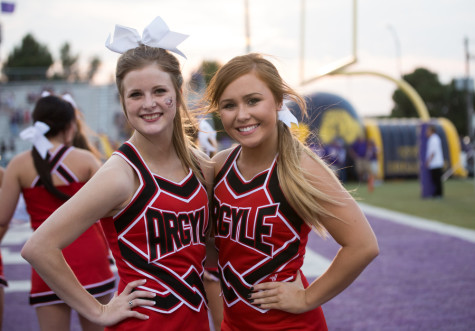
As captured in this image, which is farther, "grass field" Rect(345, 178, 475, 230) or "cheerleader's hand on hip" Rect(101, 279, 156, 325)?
"grass field" Rect(345, 178, 475, 230)

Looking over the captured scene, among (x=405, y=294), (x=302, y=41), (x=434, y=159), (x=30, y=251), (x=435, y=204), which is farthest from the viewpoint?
(x=302, y=41)

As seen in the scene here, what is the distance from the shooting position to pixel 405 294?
16.0 feet

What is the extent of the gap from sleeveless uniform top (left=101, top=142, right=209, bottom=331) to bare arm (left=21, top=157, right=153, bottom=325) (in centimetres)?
4

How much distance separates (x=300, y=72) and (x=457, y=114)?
36.9 meters

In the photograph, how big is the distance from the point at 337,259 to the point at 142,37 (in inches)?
47.8

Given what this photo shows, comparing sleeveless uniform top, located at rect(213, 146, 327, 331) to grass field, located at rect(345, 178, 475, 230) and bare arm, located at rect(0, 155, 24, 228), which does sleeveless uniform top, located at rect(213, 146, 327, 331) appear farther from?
grass field, located at rect(345, 178, 475, 230)

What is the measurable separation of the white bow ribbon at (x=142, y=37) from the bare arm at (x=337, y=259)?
86 cm

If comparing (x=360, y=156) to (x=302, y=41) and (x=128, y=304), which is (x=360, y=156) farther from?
(x=128, y=304)

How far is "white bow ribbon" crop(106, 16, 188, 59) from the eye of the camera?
6.53 feet

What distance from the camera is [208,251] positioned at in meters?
2.27

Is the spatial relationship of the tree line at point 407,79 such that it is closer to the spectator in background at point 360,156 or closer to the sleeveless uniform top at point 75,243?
the spectator in background at point 360,156

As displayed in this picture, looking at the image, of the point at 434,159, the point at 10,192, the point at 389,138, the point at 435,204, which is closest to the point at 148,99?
the point at 10,192

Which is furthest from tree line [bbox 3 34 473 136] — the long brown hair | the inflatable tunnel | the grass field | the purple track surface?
the long brown hair

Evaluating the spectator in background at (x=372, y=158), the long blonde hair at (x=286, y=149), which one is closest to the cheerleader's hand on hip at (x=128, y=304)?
the long blonde hair at (x=286, y=149)
